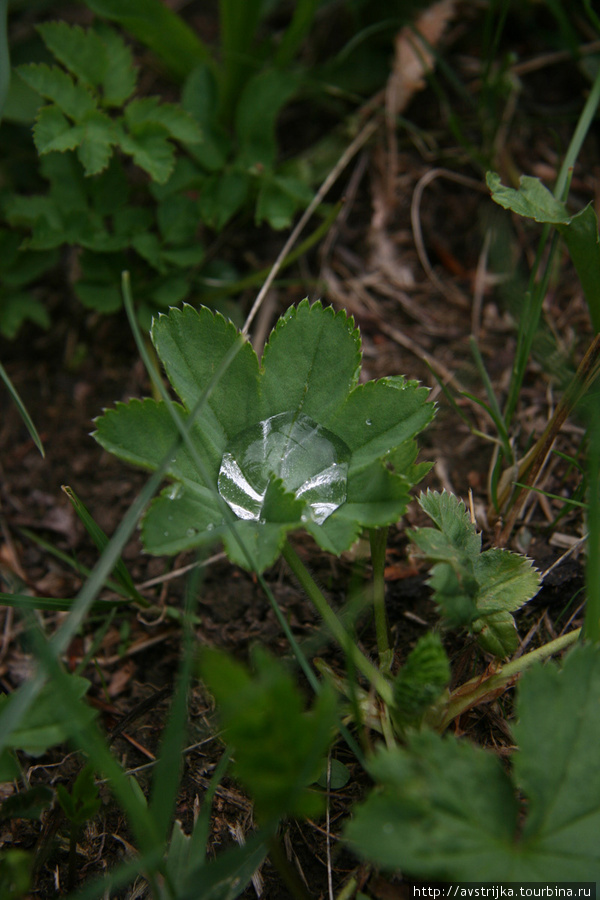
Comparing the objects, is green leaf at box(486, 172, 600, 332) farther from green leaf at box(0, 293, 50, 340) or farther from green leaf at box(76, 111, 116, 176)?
green leaf at box(0, 293, 50, 340)

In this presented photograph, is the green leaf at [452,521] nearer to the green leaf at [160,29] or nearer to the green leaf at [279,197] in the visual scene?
the green leaf at [279,197]

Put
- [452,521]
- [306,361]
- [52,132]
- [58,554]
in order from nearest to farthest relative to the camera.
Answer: [452,521], [306,361], [52,132], [58,554]

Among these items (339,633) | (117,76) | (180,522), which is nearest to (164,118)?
(117,76)

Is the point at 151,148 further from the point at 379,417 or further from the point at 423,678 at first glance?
the point at 423,678

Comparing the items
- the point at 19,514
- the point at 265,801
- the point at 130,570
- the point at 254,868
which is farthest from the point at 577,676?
the point at 19,514

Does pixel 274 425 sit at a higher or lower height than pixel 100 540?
higher

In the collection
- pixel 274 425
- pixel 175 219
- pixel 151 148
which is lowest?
pixel 274 425

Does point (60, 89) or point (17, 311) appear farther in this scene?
point (17, 311)

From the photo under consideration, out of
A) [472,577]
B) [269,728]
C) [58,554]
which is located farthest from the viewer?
[58,554]
